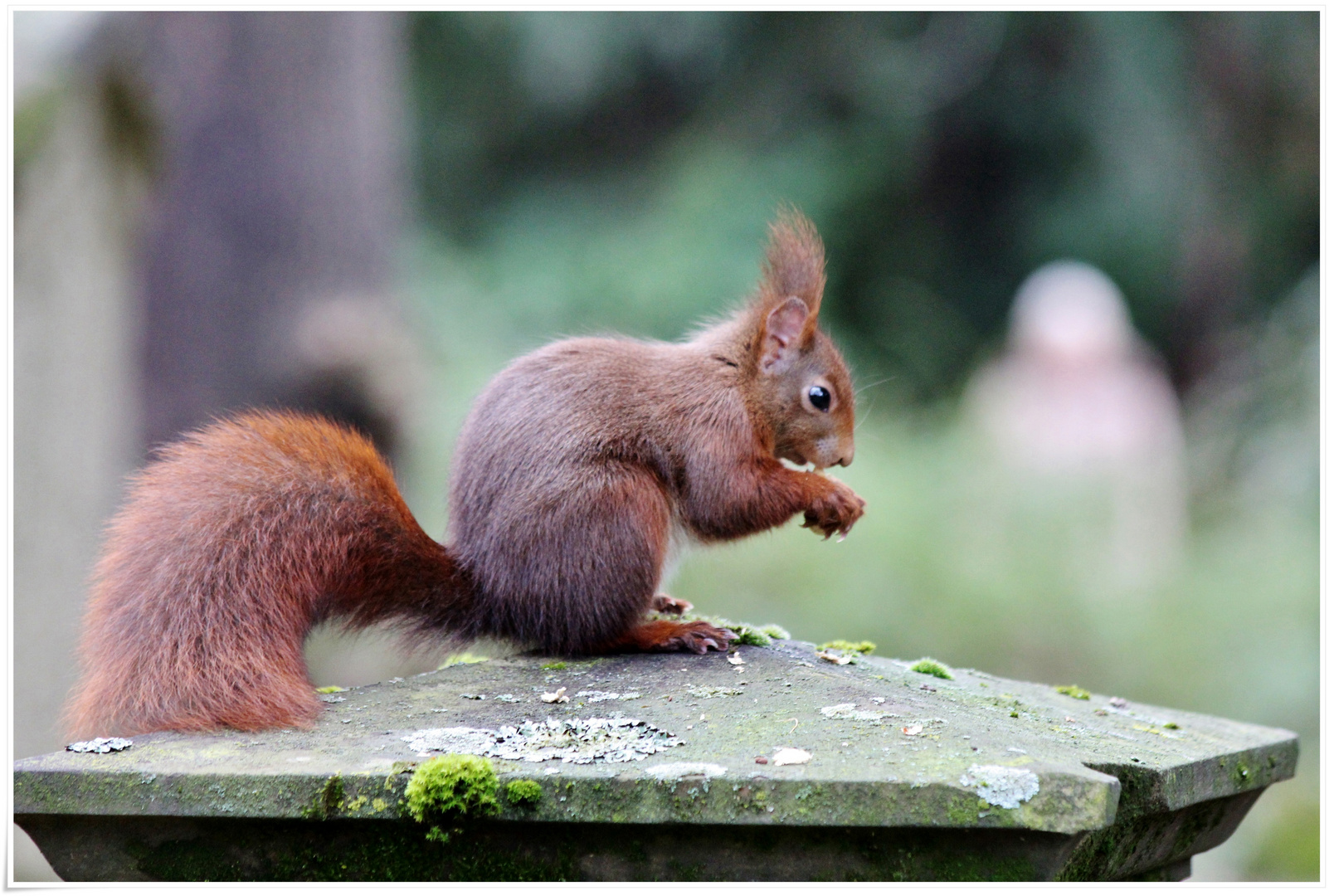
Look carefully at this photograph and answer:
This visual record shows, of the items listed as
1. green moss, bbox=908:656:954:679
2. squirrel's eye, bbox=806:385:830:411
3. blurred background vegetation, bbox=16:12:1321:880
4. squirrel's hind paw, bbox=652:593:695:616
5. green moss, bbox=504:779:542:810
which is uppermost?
blurred background vegetation, bbox=16:12:1321:880

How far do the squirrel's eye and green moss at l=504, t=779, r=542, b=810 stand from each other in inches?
32.6

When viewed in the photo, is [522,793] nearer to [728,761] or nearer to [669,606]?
[728,761]

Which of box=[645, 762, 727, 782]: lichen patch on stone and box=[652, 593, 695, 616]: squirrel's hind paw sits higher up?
box=[652, 593, 695, 616]: squirrel's hind paw

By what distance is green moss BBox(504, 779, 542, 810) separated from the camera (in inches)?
41.0

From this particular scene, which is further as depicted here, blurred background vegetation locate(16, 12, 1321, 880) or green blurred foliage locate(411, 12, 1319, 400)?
green blurred foliage locate(411, 12, 1319, 400)

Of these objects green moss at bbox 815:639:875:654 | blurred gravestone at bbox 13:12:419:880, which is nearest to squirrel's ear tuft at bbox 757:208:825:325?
green moss at bbox 815:639:875:654

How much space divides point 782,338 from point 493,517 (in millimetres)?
476

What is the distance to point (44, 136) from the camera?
10.2 ft

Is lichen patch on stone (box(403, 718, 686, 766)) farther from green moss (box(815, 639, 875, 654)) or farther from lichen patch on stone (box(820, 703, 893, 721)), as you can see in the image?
green moss (box(815, 639, 875, 654))

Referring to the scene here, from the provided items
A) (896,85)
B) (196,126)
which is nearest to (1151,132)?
(896,85)

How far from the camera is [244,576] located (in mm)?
1338

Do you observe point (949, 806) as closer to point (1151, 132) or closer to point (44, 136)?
point (44, 136)

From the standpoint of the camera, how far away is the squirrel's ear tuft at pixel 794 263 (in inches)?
69.0

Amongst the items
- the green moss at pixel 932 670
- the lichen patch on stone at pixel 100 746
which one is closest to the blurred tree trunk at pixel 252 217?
the green moss at pixel 932 670
